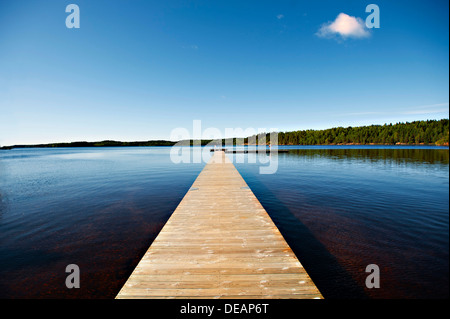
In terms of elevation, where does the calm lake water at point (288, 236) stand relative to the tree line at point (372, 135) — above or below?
below

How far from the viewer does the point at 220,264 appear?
12.9ft

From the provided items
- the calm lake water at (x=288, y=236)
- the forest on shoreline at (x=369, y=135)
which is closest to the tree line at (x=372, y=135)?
the forest on shoreline at (x=369, y=135)

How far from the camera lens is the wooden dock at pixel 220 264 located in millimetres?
3184

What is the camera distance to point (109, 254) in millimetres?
6168

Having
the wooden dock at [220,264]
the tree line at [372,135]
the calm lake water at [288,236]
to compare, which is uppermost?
the tree line at [372,135]

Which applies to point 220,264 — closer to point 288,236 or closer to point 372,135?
point 288,236

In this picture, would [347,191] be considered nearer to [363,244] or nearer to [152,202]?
[363,244]

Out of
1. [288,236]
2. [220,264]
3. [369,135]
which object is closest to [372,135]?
[369,135]

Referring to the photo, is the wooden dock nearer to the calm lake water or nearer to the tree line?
the calm lake water

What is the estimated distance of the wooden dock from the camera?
3184 mm

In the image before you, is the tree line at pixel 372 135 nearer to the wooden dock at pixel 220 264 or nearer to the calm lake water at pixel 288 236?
the calm lake water at pixel 288 236

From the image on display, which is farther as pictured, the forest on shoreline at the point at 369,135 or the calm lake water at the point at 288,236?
the forest on shoreline at the point at 369,135

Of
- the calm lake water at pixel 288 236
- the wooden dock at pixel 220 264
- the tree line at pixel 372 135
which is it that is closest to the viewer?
the wooden dock at pixel 220 264
